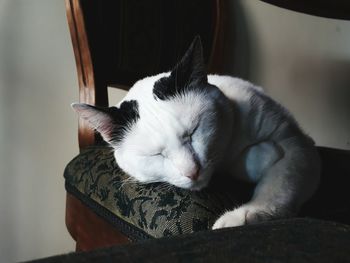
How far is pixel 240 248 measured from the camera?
0.33 metres

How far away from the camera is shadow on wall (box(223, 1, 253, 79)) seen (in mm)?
1596

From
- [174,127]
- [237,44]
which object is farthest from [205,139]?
[237,44]

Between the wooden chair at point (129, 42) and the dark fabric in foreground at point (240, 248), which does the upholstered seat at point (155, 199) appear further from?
the dark fabric in foreground at point (240, 248)

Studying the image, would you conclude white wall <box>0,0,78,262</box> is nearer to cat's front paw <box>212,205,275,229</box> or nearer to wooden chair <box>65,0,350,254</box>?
wooden chair <box>65,0,350,254</box>

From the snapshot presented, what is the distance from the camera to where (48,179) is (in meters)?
1.48

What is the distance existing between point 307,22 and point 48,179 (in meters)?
1.11

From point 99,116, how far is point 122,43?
51cm

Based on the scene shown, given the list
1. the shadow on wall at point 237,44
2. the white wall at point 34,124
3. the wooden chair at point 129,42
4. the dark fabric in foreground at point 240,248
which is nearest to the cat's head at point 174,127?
the wooden chair at point 129,42

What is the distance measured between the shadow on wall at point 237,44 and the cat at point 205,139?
2.73 feet

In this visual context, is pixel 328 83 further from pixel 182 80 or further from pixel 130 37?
pixel 182 80

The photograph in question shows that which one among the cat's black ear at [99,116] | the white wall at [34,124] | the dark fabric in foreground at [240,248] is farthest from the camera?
the white wall at [34,124]

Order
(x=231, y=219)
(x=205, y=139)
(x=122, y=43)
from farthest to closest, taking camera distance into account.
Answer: (x=122, y=43) → (x=205, y=139) → (x=231, y=219)

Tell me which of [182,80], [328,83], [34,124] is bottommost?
[34,124]

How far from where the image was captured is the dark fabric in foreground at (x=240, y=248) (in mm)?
302
